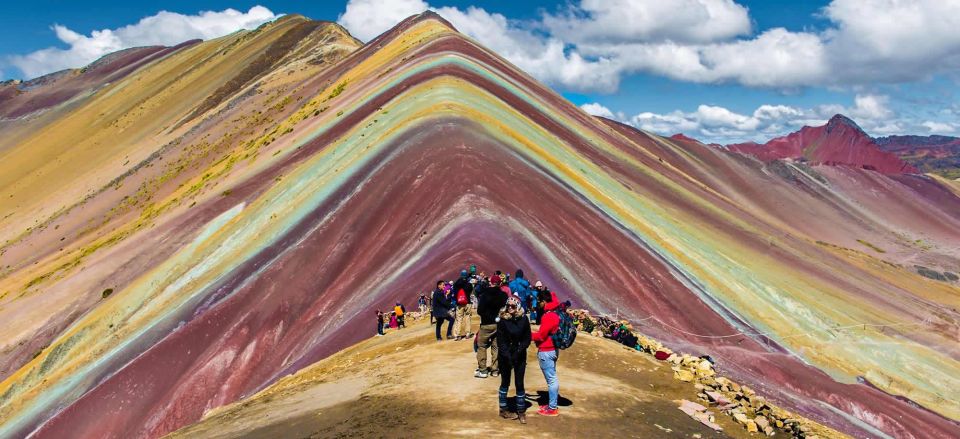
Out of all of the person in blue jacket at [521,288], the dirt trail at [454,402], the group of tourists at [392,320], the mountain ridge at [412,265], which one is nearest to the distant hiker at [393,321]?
the group of tourists at [392,320]

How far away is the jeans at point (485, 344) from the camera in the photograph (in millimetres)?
12562

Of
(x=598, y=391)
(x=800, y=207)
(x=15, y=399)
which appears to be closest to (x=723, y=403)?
(x=598, y=391)

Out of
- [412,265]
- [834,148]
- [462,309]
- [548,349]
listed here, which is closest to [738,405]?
[548,349]

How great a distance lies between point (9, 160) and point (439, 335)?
141 metres

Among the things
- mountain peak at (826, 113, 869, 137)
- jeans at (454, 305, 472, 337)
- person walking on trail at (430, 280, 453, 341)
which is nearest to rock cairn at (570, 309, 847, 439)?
jeans at (454, 305, 472, 337)

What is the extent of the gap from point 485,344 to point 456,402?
1495 mm

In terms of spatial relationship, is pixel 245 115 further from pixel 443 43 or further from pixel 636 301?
pixel 636 301

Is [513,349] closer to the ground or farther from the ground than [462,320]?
farther from the ground

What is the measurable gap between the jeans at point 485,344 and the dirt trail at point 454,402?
1.28ft

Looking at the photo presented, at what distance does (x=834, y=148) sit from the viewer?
17438 cm

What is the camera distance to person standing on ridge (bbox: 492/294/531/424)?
1058cm

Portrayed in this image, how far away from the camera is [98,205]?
250 feet

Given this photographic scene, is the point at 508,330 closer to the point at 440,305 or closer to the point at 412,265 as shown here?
the point at 440,305

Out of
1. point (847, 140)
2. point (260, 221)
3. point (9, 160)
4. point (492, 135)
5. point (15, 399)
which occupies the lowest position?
point (15, 399)
